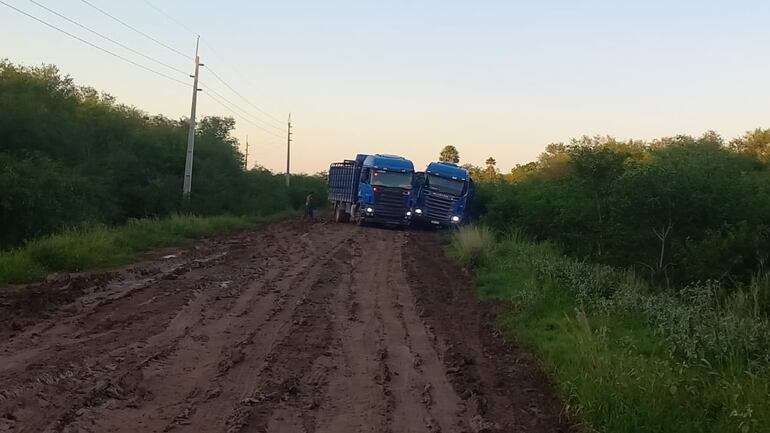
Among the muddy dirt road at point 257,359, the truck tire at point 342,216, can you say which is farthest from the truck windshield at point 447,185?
the muddy dirt road at point 257,359

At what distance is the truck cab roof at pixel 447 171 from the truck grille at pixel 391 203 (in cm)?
223

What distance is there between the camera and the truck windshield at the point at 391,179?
39.1 metres

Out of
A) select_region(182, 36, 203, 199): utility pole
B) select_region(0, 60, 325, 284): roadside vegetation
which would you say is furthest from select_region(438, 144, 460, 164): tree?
select_region(182, 36, 203, 199): utility pole

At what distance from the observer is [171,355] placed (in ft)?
31.0

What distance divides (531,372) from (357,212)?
3241 cm

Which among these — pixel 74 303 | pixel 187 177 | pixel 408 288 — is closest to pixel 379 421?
pixel 74 303

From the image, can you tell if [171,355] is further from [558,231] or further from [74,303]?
[558,231]

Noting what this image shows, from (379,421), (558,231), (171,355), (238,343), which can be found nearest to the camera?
(379,421)

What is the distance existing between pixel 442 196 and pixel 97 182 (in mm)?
16766

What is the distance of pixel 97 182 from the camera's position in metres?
36.1

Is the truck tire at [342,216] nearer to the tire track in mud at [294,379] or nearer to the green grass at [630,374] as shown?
the tire track in mud at [294,379]

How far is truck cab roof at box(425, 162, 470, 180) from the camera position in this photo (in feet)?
132

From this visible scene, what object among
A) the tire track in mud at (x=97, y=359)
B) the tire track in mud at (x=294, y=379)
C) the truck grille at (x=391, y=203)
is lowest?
the tire track in mud at (x=97, y=359)

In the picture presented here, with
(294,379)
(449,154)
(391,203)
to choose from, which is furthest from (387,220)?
(449,154)
